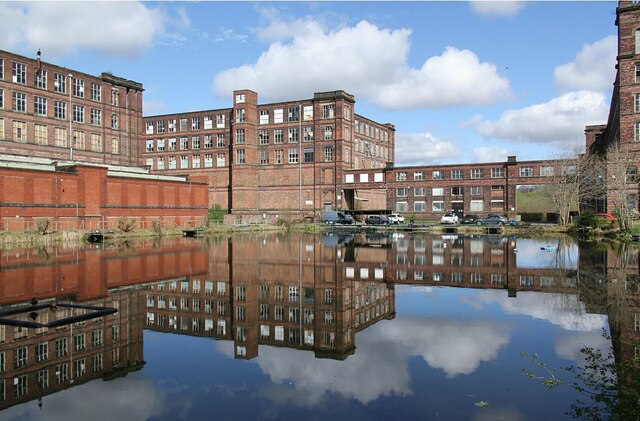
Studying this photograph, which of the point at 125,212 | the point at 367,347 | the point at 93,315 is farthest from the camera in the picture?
the point at 125,212

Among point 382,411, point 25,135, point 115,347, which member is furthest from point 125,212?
point 382,411

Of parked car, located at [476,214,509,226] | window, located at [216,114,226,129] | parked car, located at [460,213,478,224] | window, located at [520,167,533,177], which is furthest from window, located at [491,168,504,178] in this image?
window, located at [216,114,226,129]

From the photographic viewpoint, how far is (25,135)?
55.1 meters

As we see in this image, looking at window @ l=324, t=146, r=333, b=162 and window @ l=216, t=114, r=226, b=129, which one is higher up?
window @ l=216, t=114, r=226, b=129

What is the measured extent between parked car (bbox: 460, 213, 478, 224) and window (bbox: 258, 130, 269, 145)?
3144 centimetres

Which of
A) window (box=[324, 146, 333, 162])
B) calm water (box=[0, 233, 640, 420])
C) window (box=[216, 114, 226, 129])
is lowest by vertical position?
calm water (box=[0, 233, 640, 420])

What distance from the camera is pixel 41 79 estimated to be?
56.9m

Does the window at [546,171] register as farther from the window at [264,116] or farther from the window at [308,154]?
the window at [264,116]

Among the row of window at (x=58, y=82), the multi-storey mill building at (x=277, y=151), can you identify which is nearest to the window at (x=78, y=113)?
the row of window at (x=58, y=82)

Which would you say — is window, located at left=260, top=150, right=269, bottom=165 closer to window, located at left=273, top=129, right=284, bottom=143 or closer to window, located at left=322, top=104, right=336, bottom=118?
window, located at left=273, top=129, right=284, bottom=143

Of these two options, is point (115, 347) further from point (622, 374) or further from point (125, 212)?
point (125, 212)

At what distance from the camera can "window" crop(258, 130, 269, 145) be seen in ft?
251

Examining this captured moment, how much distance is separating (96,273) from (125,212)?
30200 millimetres

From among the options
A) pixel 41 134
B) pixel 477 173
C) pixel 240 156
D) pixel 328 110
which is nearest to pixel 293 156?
pixel 240 156
